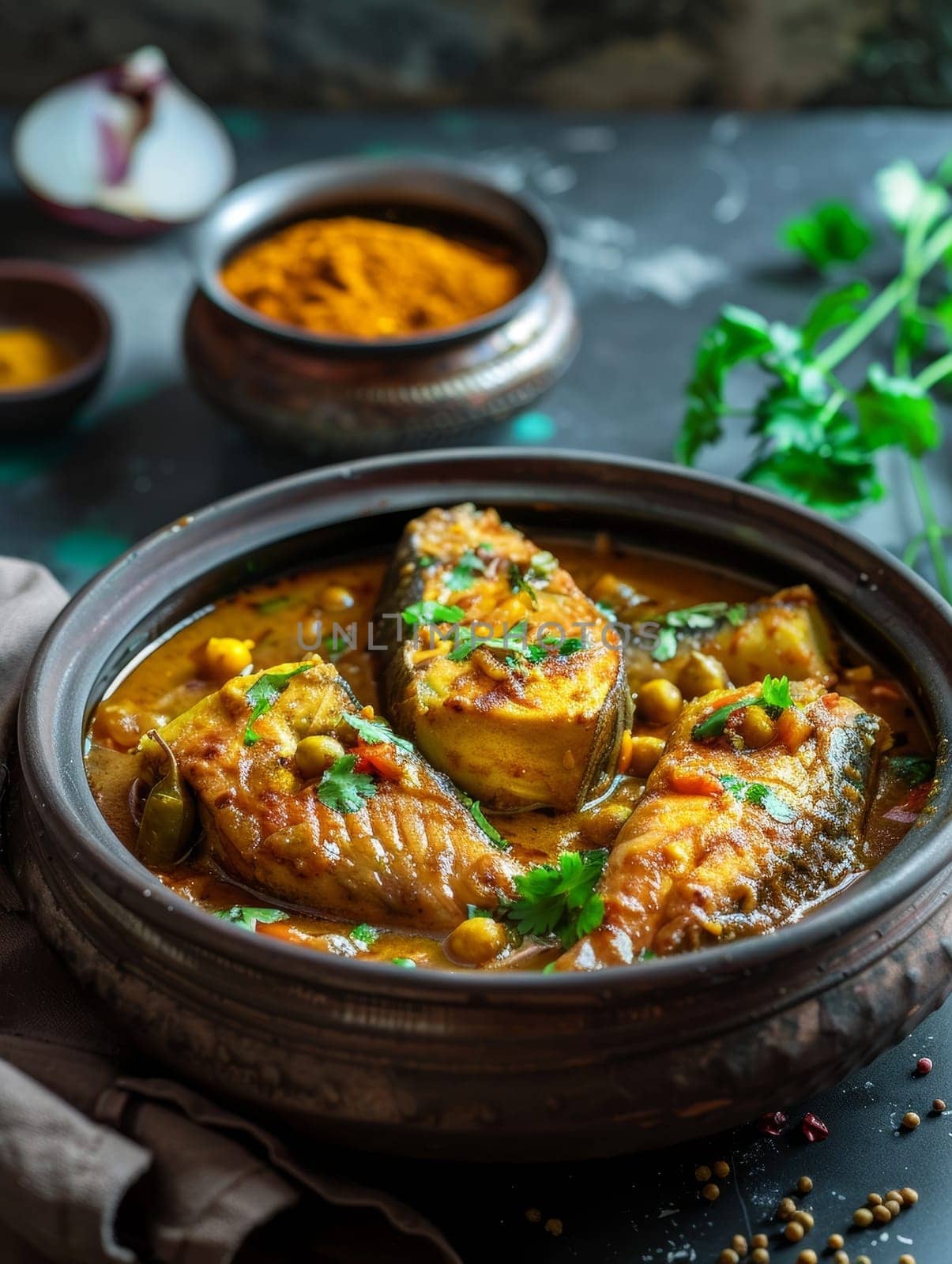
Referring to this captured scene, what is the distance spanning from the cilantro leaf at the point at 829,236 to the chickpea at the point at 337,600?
133 inches

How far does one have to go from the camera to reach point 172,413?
17.1 feet

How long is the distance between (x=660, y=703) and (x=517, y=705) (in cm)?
38

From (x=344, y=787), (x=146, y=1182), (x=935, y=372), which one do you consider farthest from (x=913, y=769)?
(x=935, y=372)

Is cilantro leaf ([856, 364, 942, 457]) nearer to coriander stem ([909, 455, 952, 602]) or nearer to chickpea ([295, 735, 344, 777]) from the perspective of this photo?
coriander stem ([909, 455, 952, 602])

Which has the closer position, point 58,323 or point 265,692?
point 265,692

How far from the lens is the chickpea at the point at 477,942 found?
95.3 inches

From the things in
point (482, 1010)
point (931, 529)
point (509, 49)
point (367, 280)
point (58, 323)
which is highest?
point (482, 1010)

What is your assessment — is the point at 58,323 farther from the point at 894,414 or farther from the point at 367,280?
the point at 894,414

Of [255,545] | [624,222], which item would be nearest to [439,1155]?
[255,545]

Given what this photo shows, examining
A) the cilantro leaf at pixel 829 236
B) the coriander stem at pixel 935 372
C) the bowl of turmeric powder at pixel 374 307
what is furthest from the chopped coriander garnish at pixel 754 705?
the cilantro leaf at pixel 829 236

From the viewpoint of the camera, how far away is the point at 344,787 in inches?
103

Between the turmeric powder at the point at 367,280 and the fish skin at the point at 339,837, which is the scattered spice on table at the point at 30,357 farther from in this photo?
the fish skin at the point at 339,837

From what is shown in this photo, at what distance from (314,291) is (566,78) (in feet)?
9.64

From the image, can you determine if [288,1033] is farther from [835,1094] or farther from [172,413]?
[172,413]
